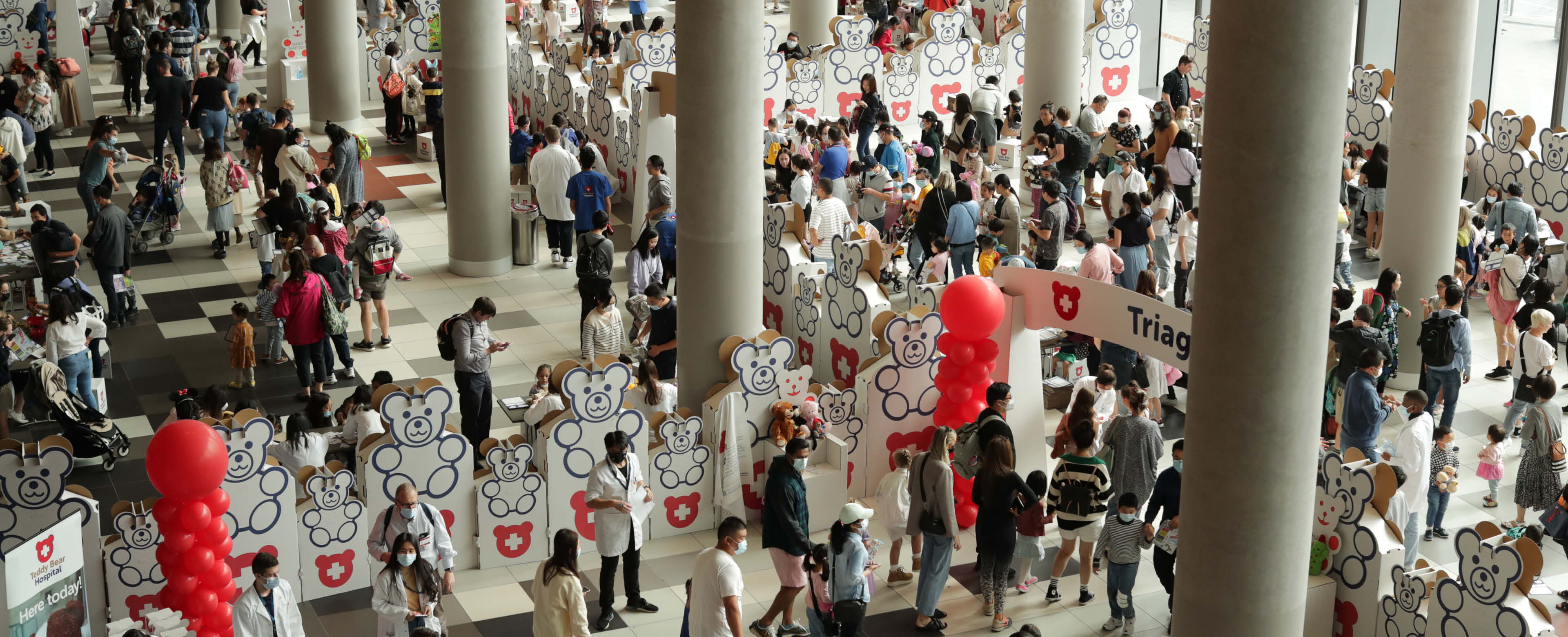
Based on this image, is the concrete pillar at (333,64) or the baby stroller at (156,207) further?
the concrete pillar at (333,64)

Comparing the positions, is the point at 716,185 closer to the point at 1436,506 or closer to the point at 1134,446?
the point at 1134,446

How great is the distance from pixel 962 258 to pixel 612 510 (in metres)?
6.36

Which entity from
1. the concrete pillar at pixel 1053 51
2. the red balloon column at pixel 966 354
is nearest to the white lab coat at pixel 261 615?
the red balloon column at pixel 966 354

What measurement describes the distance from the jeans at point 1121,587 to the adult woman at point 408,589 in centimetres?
388

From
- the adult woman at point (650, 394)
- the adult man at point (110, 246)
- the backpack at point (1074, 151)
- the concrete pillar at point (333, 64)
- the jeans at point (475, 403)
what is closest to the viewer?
the adult woman at point (650, 394)

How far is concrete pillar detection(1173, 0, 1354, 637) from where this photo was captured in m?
6.39

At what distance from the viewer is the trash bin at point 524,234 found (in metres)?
16.7

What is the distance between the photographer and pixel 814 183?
17203 mm

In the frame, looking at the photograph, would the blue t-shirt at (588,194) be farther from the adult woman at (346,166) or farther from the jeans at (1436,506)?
the jeans at (1436,506)

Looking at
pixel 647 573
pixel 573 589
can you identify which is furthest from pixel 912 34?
pixel 573 589

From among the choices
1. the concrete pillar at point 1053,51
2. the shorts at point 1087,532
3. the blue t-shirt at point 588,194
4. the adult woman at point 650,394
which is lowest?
the shorts at point 1087,532

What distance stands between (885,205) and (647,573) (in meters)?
7.20

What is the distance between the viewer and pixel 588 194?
51.4 feet

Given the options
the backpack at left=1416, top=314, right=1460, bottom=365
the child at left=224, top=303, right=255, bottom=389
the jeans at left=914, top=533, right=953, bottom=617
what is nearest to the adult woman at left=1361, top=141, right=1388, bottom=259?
the backpack at left=1416, top=314, right=1460, bottom=365
